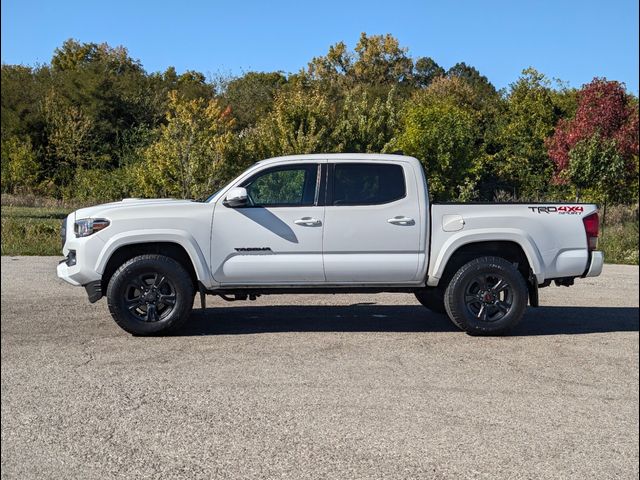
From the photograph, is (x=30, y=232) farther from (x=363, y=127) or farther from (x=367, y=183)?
(x=363, y=127)

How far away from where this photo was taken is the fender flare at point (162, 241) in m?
7.39

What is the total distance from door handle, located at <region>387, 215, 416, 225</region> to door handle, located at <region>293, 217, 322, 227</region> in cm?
71

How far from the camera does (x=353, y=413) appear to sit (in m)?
4.96

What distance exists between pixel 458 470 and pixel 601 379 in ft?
7.92

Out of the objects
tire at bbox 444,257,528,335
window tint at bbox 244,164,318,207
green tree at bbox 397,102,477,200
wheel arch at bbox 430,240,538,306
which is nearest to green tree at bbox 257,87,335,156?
green tree at bbox 397,102,477,200

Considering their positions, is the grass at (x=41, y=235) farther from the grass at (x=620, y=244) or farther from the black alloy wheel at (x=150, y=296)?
the black alloy wheel at (x=150, y=296)

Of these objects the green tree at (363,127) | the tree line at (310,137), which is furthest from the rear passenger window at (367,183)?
the green tree at (363,127)

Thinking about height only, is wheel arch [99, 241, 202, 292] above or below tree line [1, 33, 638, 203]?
below

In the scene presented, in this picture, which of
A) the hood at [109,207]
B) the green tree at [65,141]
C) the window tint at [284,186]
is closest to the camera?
the hood at [109,207]

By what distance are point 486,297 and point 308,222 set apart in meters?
1.93

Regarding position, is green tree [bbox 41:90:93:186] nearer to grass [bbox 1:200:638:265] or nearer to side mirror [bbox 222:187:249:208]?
grass [bbox 1:200:638:265]

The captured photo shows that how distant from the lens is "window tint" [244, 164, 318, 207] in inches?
303

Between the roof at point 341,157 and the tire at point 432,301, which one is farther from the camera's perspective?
the tire at point 432,301

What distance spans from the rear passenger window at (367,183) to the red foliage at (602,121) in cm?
1940
